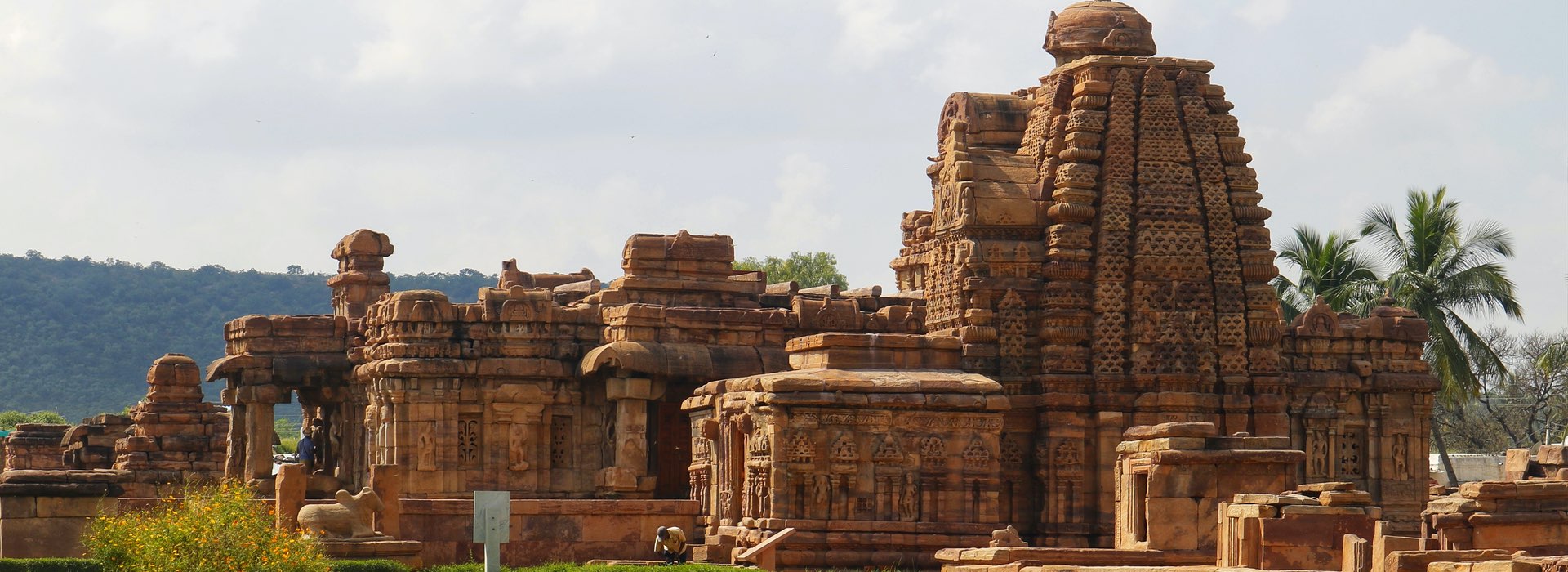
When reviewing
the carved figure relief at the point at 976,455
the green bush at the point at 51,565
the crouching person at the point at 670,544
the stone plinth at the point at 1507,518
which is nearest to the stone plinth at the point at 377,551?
the green bush at the point at 51,565

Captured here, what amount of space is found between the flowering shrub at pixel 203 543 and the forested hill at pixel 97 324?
119 m

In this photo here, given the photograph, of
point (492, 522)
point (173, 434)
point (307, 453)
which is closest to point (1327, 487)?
point (492, 522)

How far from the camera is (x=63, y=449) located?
5091cm

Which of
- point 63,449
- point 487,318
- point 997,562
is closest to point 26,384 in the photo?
point 63,449

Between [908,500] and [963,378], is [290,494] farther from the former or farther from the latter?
[963,378]

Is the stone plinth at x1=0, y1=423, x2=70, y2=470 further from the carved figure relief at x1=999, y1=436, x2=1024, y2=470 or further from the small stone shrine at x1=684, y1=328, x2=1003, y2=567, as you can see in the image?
the small stone shrine at x1=684, y1=328, x2=1003, y2=567

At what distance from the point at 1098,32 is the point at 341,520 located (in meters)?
13.4

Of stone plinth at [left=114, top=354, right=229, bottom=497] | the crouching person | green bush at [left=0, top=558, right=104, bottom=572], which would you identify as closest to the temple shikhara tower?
the crouching person

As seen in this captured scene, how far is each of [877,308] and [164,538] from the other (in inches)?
691

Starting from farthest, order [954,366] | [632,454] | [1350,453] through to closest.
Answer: [632,454] → [1350,453] → [954,366]

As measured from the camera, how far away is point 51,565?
26.2 m

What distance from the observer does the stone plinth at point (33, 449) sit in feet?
171

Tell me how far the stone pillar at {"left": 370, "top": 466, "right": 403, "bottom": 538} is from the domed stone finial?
11654mm

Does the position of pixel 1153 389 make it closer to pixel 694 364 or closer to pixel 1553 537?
pixel 694 364
